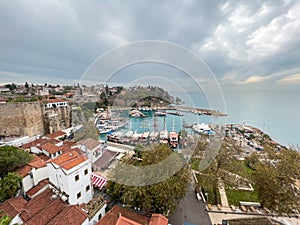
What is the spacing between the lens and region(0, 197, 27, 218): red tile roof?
11.6 ft

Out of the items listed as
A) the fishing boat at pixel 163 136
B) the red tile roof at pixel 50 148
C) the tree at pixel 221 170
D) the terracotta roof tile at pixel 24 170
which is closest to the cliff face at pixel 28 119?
the red tile roof at pixel 50 148

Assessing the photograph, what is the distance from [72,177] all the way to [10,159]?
3034 millimetres

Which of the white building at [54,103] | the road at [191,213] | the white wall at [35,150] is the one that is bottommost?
the road at [191,213]

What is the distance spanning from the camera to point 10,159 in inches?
200

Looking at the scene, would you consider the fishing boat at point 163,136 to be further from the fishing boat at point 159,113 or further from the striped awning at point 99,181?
the striped awning at point 99,181

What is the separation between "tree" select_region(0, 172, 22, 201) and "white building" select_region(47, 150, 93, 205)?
975 mm

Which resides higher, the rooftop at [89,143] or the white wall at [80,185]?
the rooftop at [89,143]

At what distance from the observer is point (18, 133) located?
10.3m

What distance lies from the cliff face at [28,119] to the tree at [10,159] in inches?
247

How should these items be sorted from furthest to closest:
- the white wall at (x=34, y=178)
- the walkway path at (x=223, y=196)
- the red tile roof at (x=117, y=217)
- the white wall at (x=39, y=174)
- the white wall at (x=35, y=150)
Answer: the white wall at (x=35, y=150) < the white wall at (x=39, y=174) < the white wall at (x=34, y=178) < the walkway path at (x=223, y=196) < the red tile roof at (x=117, y=217)

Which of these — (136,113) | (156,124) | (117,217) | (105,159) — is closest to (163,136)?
(156,124)

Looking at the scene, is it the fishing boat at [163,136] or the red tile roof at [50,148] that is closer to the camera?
the red tile roof at [50,148]

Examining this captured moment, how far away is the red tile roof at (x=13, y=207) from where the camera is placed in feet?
11.6

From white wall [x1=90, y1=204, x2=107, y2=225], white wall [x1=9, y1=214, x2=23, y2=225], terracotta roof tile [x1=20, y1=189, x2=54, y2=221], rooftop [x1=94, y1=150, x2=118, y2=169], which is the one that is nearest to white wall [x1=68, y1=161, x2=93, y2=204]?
terracotta roof tile [x1=20, y1=189, x2=54, y2=221]
